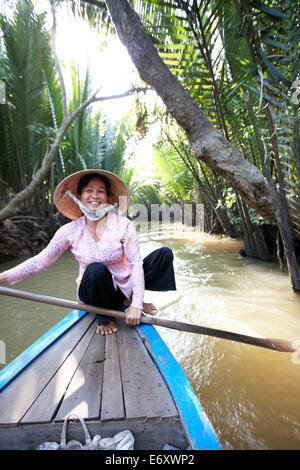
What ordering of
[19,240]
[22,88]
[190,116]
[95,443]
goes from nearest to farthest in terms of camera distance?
[95,443] < [190,116] < [22,88] < [19,240]

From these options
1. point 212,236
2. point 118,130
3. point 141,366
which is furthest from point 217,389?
point 118,130

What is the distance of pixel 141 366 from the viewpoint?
1157 millimetres

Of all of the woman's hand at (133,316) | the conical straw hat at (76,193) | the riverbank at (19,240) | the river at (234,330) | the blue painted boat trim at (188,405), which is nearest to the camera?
the blue painted boat trim at (188,405)

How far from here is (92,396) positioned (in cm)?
98

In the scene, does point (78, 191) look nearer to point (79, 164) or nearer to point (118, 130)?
point (79, 164)

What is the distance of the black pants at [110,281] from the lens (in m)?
1.49

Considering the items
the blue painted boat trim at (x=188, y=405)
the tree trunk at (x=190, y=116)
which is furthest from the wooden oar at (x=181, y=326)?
the tree trunk at (x=190, y=116)

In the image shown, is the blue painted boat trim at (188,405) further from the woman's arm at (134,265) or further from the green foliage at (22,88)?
the green foliage at (22,88)

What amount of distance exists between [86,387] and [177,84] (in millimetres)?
2847

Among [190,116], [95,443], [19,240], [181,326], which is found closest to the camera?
[95,443]

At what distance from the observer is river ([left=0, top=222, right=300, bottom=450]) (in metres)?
1.25

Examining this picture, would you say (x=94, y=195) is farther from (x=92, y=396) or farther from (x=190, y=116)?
(x=190, y=116)

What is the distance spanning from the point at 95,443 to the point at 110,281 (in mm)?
856

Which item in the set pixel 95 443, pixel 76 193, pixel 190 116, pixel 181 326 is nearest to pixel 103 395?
pixel 95 443
